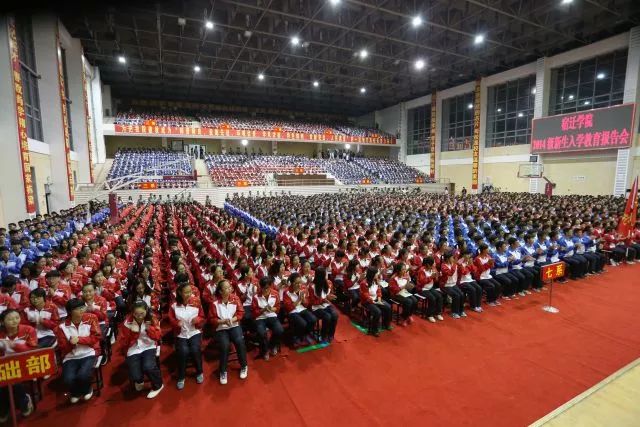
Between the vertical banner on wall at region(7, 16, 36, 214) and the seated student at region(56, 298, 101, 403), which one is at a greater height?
the vertical banner on wall at region(7, 16, 36, 214)

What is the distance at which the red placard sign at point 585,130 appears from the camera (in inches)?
663

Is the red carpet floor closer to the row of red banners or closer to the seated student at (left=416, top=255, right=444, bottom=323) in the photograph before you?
the seated student at (left=416, top=255, right=444, bottom=323)

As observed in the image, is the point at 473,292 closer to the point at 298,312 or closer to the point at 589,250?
the point at 298,312

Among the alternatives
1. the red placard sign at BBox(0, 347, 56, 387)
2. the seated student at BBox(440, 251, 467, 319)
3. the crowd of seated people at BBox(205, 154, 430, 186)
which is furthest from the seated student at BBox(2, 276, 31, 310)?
the crowd of seated people at BBox(205, 154, 430, 186)

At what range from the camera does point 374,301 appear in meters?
5.07

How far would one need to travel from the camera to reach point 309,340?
4.73 metres

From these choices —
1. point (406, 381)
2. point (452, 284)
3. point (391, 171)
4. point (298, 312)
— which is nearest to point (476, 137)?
point (391, 171)

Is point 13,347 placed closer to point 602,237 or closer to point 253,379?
point 253,379

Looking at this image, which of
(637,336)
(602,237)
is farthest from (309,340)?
(602,237)

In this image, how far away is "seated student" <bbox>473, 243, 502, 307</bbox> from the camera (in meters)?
5.95

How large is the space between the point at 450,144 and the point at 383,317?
87.2 feet

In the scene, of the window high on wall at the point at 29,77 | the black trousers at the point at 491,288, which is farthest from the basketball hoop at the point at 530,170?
the window high on wall at the point at 29,77

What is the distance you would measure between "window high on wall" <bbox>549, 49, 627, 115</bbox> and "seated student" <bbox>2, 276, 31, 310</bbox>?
25.2m

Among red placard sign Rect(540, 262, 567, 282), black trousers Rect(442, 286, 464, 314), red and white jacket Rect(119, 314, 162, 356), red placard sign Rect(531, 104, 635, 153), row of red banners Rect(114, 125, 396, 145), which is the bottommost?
black trousers Rect(442, 286, 464, 314)
